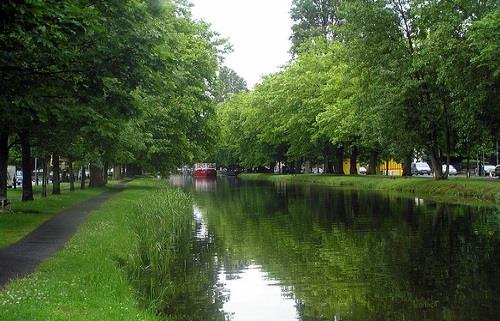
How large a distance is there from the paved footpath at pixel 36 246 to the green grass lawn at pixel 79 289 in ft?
1.03

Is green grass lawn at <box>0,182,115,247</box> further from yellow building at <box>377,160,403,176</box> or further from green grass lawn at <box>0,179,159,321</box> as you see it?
yellow building at <box>377,160,403,176</box>

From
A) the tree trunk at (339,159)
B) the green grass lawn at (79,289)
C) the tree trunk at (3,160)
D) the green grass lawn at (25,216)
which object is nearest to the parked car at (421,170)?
the tree trunk at (339,159)

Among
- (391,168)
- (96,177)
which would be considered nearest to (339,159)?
(391,168)

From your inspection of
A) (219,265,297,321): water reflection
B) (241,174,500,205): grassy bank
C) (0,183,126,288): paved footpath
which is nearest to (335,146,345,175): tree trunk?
(241,174,500,205): grassy bank

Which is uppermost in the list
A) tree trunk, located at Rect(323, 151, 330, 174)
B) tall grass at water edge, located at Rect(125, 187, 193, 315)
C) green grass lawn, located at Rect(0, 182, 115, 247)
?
tree trunk, located at Rect(323, 151, 330, 174)

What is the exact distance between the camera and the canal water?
11.4 metres

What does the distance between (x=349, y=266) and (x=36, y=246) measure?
7.67 metres

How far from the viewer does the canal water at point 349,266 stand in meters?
11.4

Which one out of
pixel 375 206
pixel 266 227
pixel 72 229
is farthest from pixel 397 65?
pixel 72 229

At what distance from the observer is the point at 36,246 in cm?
1479

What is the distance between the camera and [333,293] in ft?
41.1

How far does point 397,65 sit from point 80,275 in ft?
109

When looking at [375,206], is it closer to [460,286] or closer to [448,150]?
[448,150]

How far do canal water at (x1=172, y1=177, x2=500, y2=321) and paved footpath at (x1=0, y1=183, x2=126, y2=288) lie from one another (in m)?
3.37
